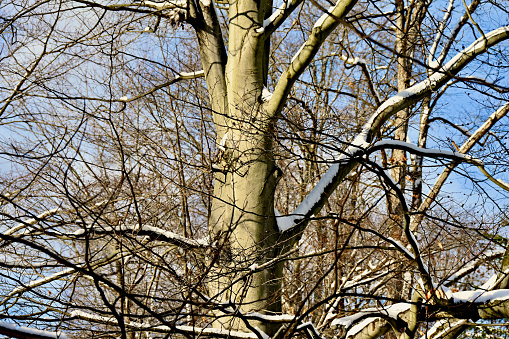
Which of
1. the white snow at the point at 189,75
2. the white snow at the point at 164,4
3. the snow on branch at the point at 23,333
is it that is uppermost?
the white snow at the point at 164,4

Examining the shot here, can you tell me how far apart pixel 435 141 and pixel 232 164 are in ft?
7.34

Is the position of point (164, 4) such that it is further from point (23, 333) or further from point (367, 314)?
point (23, 333)

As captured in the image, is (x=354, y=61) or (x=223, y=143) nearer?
(x=223, y=143)

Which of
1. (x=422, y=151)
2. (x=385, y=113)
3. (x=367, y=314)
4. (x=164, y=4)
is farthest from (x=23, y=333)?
(x=164, y=4)

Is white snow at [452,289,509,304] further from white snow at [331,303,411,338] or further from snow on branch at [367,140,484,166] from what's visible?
snow on branch at [367,140,484,166]

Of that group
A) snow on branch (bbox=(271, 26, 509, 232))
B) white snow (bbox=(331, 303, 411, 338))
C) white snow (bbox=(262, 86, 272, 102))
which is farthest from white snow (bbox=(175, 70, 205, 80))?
white snow (bbox=(331, 303, 411, 338))

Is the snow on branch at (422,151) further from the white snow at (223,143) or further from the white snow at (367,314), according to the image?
the white snow at (223,143)

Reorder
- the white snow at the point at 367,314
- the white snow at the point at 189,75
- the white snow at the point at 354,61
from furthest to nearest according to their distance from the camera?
the white snow at the point at 354,61, the white snow at the point at 189,75, the white snow at the point at 367,314

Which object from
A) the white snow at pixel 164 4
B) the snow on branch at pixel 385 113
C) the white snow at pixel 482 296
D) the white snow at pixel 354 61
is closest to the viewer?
the white snow at pixel 482 296

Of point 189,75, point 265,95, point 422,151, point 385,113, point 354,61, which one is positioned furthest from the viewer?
point 354,61

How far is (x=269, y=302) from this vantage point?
416 centimetres

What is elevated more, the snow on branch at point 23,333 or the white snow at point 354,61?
the white snow at point 354,61

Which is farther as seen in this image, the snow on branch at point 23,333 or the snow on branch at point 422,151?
the snow on branch at point 422,151

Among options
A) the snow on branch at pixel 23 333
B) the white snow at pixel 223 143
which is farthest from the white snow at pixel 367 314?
the snow on branch at pixel 23 333
